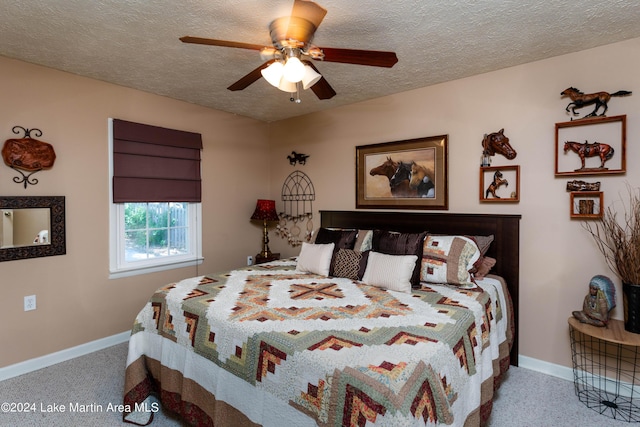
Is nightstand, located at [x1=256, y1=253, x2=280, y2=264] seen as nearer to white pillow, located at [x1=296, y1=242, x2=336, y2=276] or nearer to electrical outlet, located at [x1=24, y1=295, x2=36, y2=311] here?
white pillow, located at [x1=296, y1=242, x2=336, y2=276]

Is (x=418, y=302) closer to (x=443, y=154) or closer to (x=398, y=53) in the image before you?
(x=443, y=154)

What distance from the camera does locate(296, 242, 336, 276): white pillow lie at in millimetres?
2778

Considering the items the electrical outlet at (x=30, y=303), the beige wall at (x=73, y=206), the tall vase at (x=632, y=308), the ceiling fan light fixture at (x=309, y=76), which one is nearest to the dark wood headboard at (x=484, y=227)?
the tall vase at (x=632, y=308)

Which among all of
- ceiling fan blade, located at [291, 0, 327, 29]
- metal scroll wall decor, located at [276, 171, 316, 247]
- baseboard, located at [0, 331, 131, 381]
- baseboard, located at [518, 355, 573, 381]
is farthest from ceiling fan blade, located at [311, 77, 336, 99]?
baseboard, located at [0, 331, 131, 381]

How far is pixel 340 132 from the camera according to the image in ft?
12.5

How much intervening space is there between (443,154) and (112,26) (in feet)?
8.86

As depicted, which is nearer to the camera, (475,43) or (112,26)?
(112,26)

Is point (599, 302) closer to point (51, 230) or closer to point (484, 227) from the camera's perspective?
point (484, 227)

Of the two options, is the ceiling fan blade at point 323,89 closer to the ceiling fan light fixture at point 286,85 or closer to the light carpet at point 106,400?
the ceiling fan light fixture at point 286,85

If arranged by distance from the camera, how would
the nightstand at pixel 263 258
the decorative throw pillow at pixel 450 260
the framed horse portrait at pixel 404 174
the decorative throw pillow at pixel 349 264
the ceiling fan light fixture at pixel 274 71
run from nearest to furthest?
the ceiling fan light fixture at pixel 274 71 → the decorative throw pillow at pixel 450 260 → the decorative throw pillow at pixel 349 264 → the framed horse portrait at pixel 404 174 → the nightstand at pixel 263 258

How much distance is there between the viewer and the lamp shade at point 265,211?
13.6ft

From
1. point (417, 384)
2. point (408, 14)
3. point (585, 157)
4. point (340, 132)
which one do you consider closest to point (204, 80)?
point (340, 132)

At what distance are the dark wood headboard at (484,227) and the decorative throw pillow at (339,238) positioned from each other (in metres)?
0.51

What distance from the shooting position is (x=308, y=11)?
5.13ft
